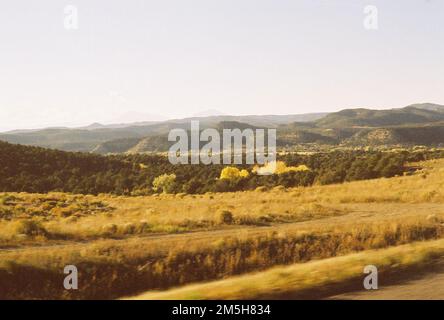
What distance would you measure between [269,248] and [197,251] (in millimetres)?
2014

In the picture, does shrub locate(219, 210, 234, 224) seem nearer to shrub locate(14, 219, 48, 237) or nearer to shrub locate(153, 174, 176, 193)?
shrub locate(14, 219, 48, 237)

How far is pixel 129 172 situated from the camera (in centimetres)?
8025

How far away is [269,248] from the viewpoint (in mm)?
12406

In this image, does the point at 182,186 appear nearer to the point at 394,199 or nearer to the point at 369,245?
the point at 394,199

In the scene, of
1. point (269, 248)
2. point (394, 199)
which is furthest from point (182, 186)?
point (269, 248)

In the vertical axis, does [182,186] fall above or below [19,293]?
below

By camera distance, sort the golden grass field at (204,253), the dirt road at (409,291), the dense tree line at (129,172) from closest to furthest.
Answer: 1. the dirt road at (409,291)
2. the golden grass field at (204,253)
3. the dense tree line at (129,172)

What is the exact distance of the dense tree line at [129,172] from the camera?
1950 inches

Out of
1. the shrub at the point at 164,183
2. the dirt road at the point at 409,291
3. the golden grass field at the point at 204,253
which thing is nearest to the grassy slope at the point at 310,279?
the golden grass field at the point at 204,253

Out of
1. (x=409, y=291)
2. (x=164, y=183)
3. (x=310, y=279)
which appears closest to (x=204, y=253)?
(x=310, y=279)

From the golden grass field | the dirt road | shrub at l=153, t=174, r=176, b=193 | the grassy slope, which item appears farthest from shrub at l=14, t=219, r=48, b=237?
shrub at l=153, t=174, r=176, b=193

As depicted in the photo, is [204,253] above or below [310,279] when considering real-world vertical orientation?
below

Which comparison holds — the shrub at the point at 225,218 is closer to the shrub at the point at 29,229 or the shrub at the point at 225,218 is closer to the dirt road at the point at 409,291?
the shrub at the point at 29,229

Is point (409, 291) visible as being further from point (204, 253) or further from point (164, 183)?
point (164, 183)
